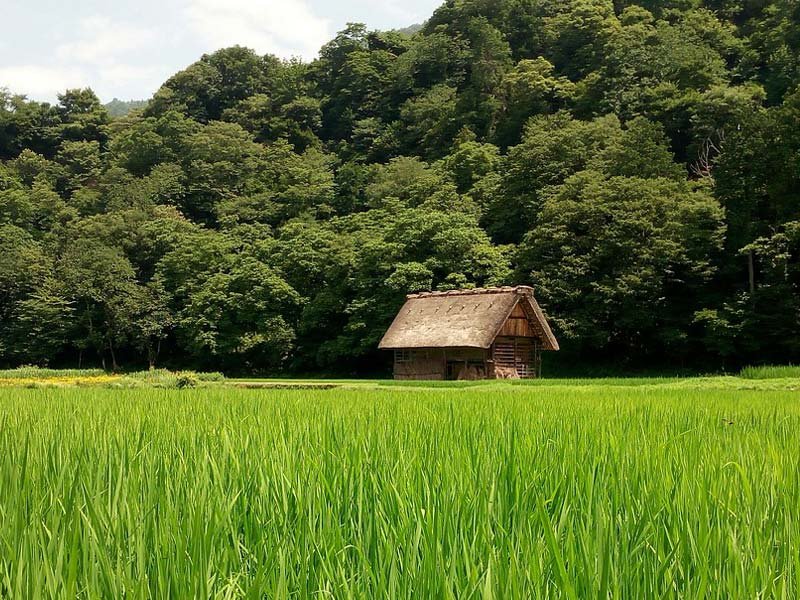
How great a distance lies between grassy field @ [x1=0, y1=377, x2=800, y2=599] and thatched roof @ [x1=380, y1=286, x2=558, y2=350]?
913 inches

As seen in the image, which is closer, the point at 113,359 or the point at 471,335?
the point at 471,335

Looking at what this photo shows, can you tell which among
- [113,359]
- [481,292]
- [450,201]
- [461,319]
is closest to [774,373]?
[461,319]

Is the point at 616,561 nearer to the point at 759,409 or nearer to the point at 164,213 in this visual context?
the point at 759,409

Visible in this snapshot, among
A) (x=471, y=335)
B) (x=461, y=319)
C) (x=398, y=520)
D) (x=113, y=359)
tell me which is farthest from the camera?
(x=113, y=359)

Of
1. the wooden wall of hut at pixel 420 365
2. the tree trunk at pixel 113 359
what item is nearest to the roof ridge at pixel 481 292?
the wooden wall of hut at pixel 420 365

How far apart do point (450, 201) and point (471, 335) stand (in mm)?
13808

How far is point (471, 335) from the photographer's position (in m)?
26.5

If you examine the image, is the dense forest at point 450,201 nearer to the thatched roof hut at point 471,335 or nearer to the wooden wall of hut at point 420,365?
the thatched roof hut at point 471,335

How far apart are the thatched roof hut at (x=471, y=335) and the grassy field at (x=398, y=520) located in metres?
23.6

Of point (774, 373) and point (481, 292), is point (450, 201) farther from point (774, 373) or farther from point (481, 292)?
point (774, 373)

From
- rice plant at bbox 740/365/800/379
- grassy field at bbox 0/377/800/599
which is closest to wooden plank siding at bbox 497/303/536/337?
rice plant at bbox 740/365/800/379

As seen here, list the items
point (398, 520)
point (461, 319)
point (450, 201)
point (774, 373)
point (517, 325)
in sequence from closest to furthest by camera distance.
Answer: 1. point (398, 520)
2. point (774, 373)
3. point (461, 319)
4. point (517, 325)
5. point (450, 201)

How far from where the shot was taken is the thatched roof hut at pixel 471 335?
26812 mm

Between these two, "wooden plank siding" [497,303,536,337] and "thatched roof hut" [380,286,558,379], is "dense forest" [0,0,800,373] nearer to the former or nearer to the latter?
"wooden plank siding" [497,303,536,337]
